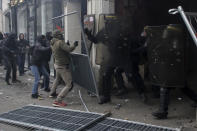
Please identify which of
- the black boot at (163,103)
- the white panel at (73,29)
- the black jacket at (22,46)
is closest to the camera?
the black boot at (163,103)

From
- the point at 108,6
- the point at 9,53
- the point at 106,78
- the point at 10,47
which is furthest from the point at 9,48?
the point at 106,78

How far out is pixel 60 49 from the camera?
658cm

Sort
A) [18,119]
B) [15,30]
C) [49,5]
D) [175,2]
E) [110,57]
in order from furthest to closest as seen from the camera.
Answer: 1. [15,30]
2. [49,5]
3. [175,2]
4. [110,57]
5. [18,119]

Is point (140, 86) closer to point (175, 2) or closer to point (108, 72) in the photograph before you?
point (108, 72)

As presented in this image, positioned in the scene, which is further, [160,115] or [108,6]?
[108,6]

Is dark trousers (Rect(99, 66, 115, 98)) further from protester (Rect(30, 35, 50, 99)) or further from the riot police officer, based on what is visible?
the riot police officer

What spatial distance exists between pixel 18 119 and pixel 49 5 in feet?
23.0

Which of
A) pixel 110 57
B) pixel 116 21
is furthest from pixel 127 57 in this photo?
pixel 116 21

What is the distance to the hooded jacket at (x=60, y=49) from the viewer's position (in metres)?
6.45

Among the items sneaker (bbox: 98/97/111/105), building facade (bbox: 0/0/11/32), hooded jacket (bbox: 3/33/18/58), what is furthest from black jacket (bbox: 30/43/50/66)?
building facade (bbox: 0/0/11/32)

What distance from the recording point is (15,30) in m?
17.2

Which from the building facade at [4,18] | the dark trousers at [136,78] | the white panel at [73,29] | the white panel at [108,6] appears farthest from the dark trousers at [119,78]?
the building facade at [4,18]

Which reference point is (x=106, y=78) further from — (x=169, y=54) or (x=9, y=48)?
(x=9, y=48)

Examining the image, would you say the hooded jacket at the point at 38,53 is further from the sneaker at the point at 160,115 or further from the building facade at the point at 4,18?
the building facade at the point at 4,18
